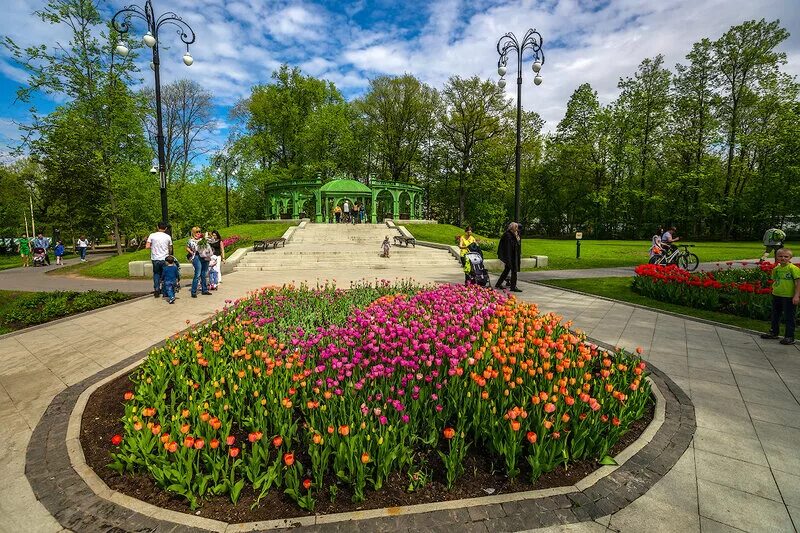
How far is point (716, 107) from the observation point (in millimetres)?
35438

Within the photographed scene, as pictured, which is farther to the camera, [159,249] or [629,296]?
[629,296]

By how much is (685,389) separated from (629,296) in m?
6.23

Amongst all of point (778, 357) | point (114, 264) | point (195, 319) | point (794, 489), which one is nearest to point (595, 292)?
point (778, 357)

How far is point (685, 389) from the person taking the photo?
4285 mm

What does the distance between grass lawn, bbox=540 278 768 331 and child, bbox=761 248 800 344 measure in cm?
86

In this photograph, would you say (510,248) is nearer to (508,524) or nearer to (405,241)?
(508,524)

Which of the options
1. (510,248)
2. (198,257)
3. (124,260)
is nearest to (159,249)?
(198,257)

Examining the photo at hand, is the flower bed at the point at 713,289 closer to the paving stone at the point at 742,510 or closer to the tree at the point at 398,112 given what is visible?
the paving stone at the point at 742,510

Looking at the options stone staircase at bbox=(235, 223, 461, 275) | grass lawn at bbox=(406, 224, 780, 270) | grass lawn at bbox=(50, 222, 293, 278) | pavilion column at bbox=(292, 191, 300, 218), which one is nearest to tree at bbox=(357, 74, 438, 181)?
pavilion column at bbox=(292, 191, 300, 218)

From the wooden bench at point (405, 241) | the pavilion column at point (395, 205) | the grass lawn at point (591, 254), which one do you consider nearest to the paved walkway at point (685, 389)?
the grass lawn at point (591, 254)

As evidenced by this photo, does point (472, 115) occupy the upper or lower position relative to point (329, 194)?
upper

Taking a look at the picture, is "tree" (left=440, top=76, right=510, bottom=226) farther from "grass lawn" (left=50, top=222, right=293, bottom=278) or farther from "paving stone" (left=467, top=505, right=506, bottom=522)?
"paving stone" (left=467, top=505, right=506, bottom=522)

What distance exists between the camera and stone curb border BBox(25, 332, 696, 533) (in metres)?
2.31

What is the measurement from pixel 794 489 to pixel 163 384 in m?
5.55
